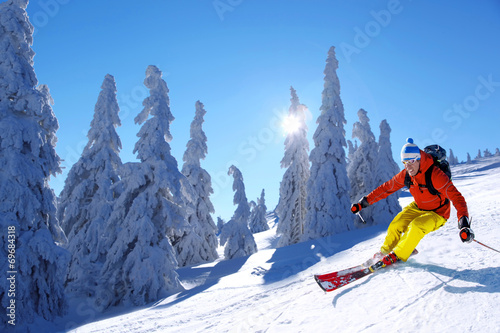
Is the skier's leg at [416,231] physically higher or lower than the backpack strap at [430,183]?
lower

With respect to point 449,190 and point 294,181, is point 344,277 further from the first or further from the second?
point 294,181

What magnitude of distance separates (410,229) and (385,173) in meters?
23.2

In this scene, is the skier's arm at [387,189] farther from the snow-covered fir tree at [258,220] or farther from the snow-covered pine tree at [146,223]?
the snow-covered fir tree at [258,220]

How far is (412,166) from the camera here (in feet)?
15.6

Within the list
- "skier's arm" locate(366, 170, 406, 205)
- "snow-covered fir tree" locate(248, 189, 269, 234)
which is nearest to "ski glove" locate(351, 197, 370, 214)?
"skier's arm" locate(366, 170, 406, 205)

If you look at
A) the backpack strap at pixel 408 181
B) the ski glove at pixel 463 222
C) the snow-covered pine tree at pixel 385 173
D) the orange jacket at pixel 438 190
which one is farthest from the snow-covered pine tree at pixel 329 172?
the ski glove at pixel 463 222

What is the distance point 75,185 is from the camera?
66.4 feet

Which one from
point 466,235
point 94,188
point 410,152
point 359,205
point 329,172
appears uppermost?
point 94,188

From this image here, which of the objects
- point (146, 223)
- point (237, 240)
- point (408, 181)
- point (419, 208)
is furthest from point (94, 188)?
point (419, 208)

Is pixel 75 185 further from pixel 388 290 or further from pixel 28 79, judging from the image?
pixel 388 290

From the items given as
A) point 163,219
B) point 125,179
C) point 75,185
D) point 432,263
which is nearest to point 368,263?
point 432,263

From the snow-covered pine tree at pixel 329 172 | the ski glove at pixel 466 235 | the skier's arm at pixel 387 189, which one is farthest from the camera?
the snow-covered pine tree at pixel 329 172

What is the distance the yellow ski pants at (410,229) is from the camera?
14.8ft

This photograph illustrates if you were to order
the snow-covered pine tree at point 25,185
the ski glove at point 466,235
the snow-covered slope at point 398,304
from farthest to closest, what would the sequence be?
the snow-covered pine tree at point 25,185, the ski glove at point 466,235, the snow-covered slope at point 398,304
